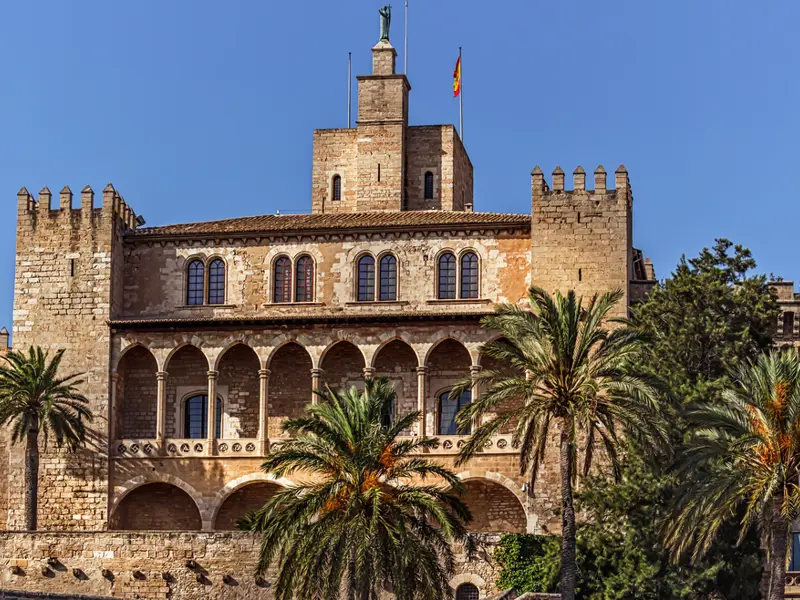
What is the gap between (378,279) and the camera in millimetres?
63219

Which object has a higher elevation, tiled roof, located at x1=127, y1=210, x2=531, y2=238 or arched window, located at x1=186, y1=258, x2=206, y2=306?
tiled roof, located at x1=127, y1=210, x2=531, y2=238

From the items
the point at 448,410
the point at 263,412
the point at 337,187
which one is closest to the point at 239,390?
the point at 263,412

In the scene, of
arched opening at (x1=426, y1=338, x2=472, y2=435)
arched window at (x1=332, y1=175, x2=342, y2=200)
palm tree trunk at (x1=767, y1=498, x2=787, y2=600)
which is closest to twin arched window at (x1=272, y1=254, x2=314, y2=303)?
arched opening at (x1=426, y1=338, x2=472, y2=435)

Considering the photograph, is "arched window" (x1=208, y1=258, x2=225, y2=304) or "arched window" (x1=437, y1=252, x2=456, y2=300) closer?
"arched window" (x1=437, y1=252, x2=456, y2=300)

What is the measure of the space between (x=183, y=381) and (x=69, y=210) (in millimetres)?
7046

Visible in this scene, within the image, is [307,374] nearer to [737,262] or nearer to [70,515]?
[70,515]

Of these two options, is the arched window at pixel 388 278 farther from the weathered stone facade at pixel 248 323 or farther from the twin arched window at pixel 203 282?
the twin arched window at pixel 203 282

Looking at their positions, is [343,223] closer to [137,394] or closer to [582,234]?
[582,234]

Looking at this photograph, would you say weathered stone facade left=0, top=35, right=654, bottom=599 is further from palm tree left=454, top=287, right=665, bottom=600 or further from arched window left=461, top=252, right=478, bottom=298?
palm tree left=454, top=287, right=665, bottom=600

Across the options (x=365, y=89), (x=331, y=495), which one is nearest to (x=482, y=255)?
(x=365, y=89)

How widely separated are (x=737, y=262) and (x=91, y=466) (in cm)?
2195

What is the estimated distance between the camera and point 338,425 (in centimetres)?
4841

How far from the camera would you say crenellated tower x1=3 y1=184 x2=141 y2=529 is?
202ft

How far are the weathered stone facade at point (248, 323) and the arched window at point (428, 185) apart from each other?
673 centimetres
